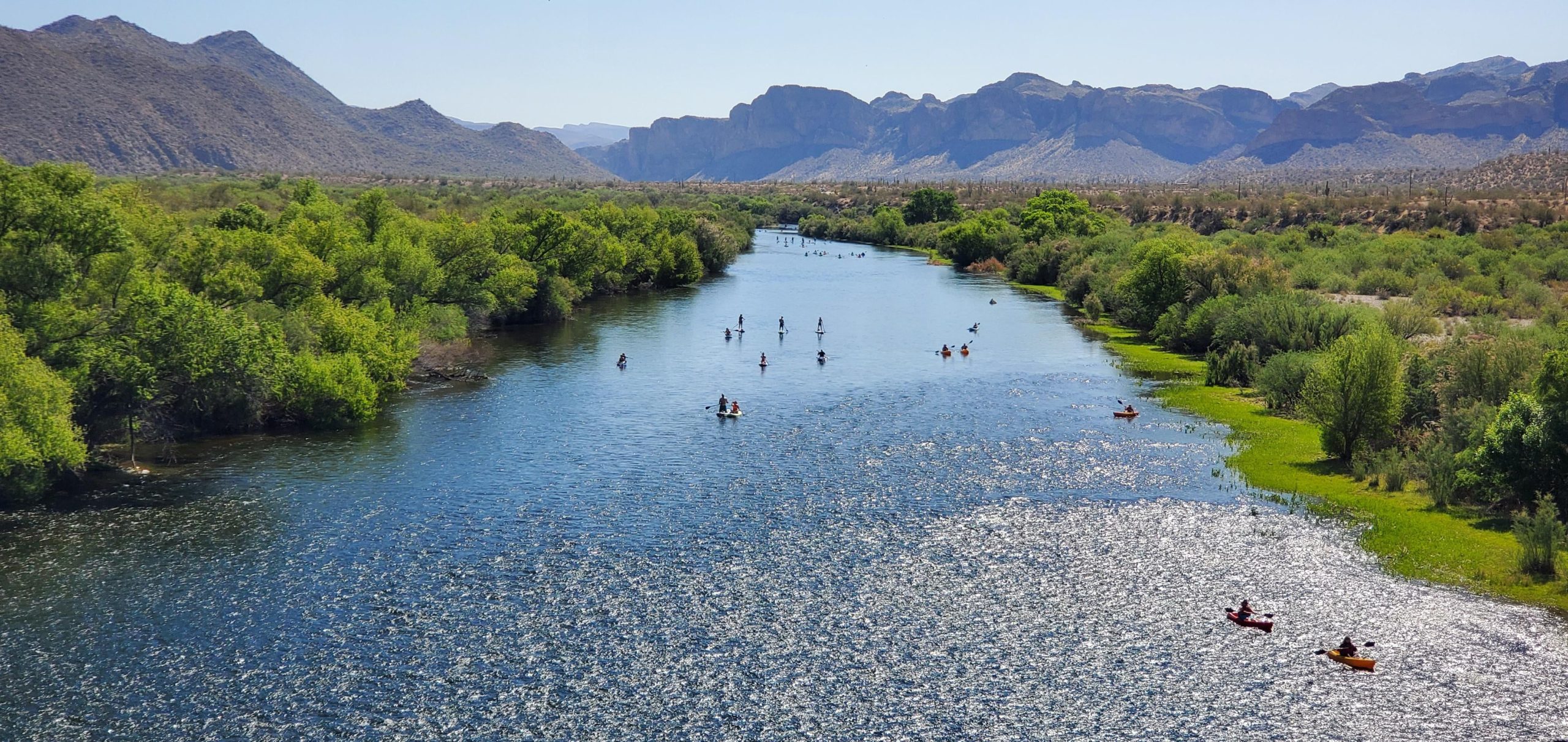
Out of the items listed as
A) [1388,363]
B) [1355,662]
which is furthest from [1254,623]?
[1388,363]

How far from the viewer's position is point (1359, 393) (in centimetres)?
5319

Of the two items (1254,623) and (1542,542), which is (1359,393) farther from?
(1254,623)

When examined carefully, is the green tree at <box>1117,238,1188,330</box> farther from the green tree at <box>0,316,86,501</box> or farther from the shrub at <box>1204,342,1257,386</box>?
the green tree at <box>0,316,86,501</box>

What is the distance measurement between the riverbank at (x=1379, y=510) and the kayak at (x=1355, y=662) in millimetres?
8853

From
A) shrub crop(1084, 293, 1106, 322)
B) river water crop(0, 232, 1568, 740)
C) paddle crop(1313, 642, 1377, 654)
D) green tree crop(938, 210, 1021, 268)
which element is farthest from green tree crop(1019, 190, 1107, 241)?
paddle crop(1313, 642, 1377, 654)

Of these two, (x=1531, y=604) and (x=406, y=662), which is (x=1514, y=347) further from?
(x=406, y=662)

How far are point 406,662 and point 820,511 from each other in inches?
801

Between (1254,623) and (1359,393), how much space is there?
21.7m

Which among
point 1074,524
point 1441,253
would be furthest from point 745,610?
point 1441,253

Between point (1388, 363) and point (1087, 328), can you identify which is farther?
point (1087, 328)

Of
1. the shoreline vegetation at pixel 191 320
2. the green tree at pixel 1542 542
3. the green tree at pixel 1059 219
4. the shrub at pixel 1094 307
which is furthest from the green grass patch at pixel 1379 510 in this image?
the green tree at pixel 1059 219

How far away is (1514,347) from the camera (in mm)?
52781

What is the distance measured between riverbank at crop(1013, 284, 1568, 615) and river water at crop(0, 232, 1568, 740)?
1.45m

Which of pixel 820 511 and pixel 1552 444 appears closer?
pixel 1552 444
